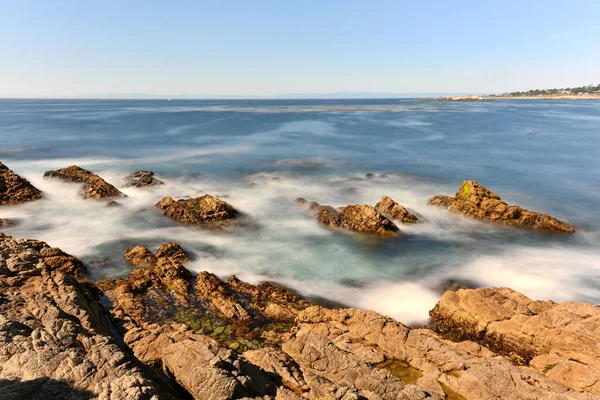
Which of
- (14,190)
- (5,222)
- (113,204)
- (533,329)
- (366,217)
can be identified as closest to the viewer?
(533,329)

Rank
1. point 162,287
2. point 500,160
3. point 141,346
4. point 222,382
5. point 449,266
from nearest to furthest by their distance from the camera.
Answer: point 222,382, point 141,346, point 162,287, point 449,266, point 500,160

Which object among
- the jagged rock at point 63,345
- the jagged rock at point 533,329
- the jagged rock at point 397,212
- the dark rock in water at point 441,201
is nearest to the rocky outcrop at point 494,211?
the dark rock in water at point 441,201

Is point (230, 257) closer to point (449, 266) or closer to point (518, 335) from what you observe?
point (449, 266)

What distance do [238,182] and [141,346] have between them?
80.0 ft

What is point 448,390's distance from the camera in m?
8.77

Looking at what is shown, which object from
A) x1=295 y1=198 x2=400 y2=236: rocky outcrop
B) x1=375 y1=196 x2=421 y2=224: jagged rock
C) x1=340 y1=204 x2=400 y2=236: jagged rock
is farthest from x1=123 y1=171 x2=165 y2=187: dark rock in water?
x1=375 y1=196 x2=421 y2=224: jagged rock

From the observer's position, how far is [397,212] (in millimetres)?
23859

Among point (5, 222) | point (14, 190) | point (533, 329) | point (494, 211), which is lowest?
point (5, 222)

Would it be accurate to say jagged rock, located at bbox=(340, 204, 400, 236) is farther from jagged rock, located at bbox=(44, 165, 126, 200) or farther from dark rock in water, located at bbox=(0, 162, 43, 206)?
dark rock in water, located at bbox=(0, 162, 43, 206)

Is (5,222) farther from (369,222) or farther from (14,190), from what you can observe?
(369,222)

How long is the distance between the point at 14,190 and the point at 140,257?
1599 cm

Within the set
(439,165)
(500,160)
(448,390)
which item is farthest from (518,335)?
(500,160)

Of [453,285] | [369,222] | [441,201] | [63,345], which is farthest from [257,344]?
[441,201]

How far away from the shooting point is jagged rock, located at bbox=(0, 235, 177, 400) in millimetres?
6879
